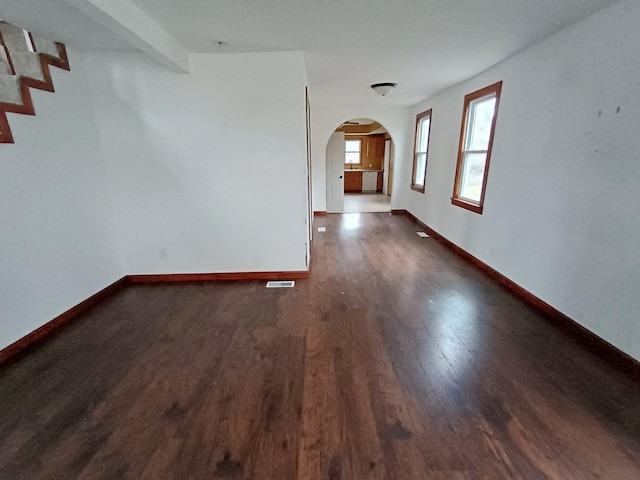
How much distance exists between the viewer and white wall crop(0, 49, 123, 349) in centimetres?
222

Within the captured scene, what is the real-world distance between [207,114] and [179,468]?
116 inches

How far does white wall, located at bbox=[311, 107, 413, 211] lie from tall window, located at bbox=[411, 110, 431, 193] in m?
0.30

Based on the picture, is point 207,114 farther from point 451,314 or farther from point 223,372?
point 451,314

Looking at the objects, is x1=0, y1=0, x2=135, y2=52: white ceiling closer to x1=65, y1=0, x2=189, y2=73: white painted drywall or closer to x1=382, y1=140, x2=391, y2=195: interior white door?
x1=65, y1=0, x2=189, y2=73: white painted drywall

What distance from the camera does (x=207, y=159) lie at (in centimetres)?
324

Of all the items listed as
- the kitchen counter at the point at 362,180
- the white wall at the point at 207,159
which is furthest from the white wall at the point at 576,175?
the kitchen counter at the point at 362,180

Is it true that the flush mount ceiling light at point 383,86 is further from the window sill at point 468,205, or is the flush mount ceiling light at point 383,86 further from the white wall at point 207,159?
the window sill at point 468,205

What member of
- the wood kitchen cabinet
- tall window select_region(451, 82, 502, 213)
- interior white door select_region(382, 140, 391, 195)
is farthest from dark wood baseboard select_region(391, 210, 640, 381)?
the wood kitchen cabinet

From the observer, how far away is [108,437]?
1.55m

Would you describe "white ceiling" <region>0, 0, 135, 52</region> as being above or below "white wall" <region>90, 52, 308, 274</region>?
above

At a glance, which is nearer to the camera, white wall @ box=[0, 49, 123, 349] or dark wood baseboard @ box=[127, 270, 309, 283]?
white wall @ box=[0, 49, 123, 349]

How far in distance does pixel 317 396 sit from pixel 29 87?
123 inches

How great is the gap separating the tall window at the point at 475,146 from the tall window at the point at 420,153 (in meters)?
1.47

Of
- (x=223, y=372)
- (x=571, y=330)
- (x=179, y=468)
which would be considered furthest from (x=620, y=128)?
(x=179, y=468)
